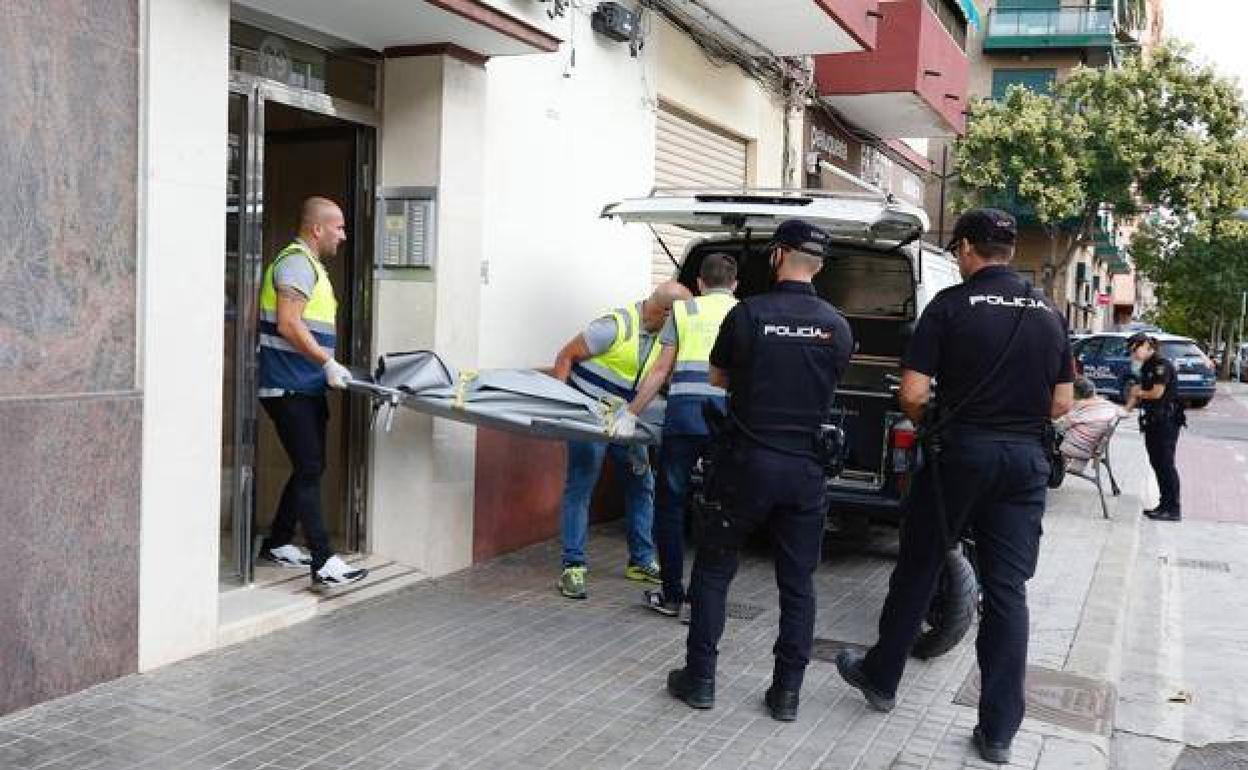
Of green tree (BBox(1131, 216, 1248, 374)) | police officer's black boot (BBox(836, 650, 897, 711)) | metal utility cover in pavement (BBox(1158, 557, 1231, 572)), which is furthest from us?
→ green tree (BBox(1131, 216, 1248, 374))

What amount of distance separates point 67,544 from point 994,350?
11.3 feet

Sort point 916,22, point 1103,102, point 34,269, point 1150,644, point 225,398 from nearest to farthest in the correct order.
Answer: point 34,269, point 225,398, point 1150,644, point 916,22, point 1103,102

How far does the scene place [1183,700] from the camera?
→ 5594 millimetres

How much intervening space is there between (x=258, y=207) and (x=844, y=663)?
3435 mm

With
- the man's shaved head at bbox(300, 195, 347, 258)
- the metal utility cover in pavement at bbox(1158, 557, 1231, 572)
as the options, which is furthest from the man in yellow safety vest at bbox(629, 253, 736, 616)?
the metal utility cover in pavement at bbox(1158, 557, 1231, 572)

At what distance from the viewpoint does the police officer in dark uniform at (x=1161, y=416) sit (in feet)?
34.9

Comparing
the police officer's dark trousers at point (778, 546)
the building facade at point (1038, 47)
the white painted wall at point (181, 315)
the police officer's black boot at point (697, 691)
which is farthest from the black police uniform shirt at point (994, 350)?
the building facade at point (1038, 47)

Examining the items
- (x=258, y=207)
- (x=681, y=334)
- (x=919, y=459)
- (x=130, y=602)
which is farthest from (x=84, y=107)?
(x=919, y=459)

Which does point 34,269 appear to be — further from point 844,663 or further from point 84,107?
point 844,663

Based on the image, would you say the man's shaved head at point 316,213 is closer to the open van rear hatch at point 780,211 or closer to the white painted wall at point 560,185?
the white painted wall at point 560,185

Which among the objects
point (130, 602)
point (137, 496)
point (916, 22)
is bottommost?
point (130, 602)

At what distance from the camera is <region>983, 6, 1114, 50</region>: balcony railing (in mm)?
38062

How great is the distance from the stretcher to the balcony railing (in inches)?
1462

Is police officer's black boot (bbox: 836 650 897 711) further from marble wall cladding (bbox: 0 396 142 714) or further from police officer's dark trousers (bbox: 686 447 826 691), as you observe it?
marble wall cladding (bbox: 0 396 142 714)
